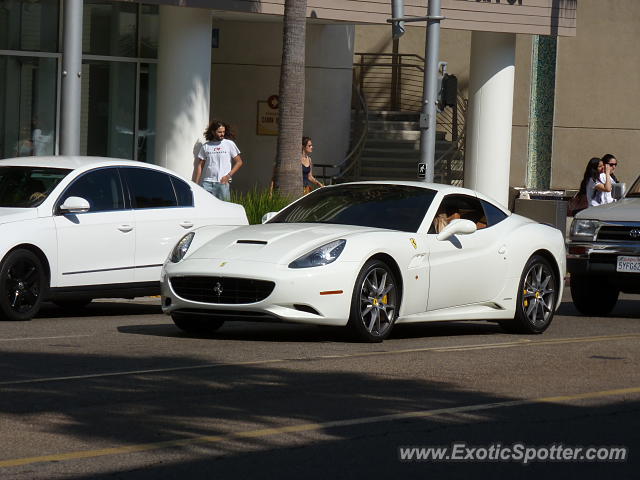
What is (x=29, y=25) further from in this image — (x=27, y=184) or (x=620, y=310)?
(x=620, y=310)

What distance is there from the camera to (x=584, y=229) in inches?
597

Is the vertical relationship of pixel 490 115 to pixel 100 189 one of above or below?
above

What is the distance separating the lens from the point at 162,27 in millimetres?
24219

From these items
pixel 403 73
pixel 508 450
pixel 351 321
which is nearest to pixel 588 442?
pixel 508 450

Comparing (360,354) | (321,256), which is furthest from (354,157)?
(360,354)

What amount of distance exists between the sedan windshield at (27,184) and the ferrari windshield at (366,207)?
2.22m

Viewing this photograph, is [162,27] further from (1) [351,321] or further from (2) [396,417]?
(2) [396,417]

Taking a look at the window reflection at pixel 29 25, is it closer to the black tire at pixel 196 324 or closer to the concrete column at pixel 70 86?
the concrete column at pixel 70 86

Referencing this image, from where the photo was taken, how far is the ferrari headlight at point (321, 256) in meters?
11.0

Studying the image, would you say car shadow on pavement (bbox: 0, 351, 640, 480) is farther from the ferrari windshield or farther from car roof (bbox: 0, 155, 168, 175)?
car roof (bbox: 0, 155, 168, 175)

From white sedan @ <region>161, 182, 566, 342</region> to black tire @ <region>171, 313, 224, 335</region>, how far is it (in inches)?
0.4

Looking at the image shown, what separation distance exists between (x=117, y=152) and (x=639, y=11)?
1450cm

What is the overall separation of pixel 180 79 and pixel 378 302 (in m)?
13.4

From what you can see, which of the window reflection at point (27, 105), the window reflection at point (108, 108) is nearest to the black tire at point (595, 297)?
the window reflection at point (27, 105)
